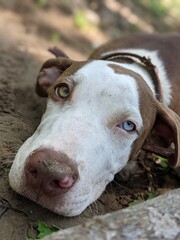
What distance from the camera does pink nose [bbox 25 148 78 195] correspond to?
294cm

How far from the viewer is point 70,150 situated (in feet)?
10.3

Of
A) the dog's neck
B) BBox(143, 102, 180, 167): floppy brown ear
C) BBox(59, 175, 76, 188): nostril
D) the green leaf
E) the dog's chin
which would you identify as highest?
the dog's neck

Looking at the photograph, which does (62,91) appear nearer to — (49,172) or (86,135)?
(86,135)

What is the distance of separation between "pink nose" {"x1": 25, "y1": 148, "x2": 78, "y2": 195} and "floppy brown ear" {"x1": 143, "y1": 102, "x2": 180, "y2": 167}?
1095mm

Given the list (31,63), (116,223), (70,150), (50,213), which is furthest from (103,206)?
(31,63)

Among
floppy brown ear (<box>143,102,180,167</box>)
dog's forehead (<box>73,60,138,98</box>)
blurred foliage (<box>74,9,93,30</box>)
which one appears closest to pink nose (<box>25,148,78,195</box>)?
dog's forehead (<box>73,60,138,98</box>)

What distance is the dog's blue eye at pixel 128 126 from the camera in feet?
11.8

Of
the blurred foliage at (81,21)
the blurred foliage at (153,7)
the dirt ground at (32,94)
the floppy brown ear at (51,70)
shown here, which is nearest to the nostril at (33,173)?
the dirt ground at (32,94)

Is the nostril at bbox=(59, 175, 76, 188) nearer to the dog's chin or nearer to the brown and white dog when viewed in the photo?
the brown and white dog

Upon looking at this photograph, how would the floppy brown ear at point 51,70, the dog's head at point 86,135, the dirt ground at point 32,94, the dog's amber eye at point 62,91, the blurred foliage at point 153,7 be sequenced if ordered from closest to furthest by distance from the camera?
the dog's head at point 86,135 → the dirt ground at point 32,94 → the dog's amber eye at point 62,91 → the floppy brown ear at point 51,70 → the blurred foliage at point 153,7

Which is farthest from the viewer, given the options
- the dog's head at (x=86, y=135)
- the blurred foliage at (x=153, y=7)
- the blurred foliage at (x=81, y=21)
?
the blurred foliage at (x=153, y=7)

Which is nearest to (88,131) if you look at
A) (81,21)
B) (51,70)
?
(51,70)

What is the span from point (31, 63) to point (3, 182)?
112 inches

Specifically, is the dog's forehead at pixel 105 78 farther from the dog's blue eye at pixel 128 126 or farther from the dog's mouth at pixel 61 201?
the dog's mouth at pixel 61 201
